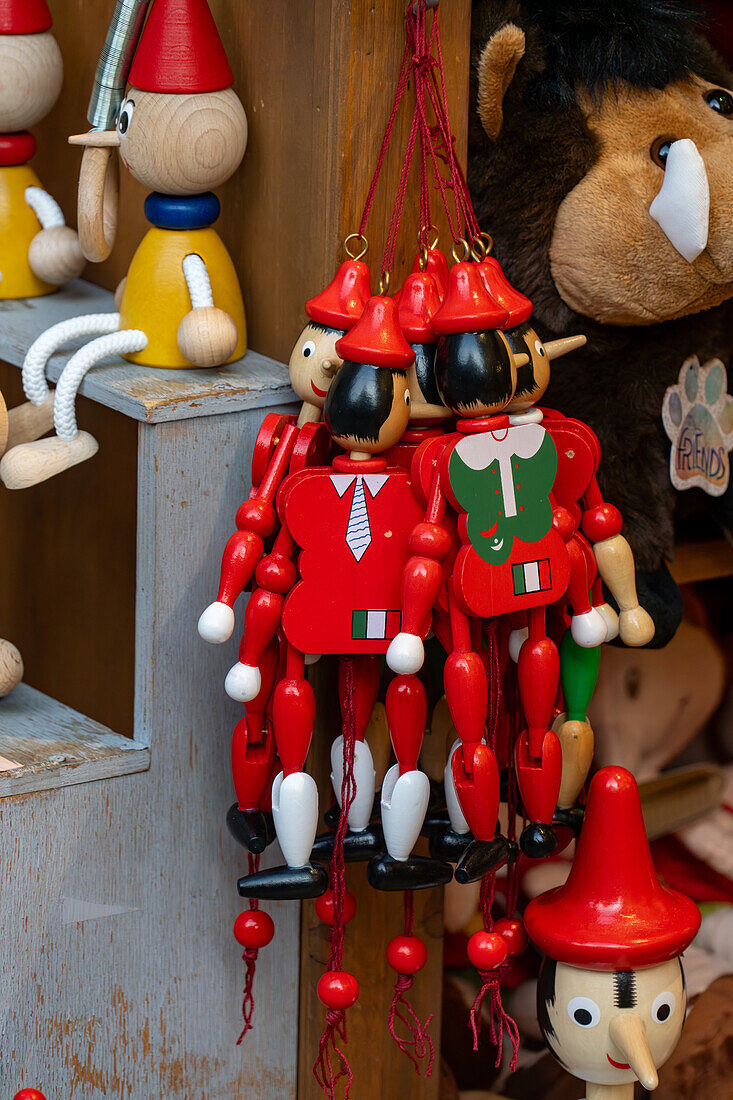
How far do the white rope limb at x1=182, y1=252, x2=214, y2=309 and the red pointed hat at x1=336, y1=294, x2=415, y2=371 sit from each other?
174 mm

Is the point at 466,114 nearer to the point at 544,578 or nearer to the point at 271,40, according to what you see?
the point at 271,40

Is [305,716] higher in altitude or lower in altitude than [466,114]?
lower

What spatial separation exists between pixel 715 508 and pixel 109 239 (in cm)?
59

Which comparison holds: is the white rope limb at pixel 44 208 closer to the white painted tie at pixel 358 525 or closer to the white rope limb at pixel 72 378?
the white rope limb at pixel 72 378

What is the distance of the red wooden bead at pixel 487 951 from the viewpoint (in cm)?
99

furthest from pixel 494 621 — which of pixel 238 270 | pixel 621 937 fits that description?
pixel 238 270

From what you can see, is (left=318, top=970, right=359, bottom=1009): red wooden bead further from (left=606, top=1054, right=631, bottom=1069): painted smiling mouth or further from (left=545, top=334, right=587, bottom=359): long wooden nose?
(left=545, top=334, right=587, bottom=359): long wooden nose

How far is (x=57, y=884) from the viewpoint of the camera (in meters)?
1.02

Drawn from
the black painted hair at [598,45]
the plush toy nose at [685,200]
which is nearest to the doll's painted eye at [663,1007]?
the plush toy nose at [685,200]

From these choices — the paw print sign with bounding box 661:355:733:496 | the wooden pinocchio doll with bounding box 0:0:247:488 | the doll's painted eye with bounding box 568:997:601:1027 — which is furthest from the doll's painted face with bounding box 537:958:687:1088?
the wooden pinocchio doll with bounding box 0:0:247:488

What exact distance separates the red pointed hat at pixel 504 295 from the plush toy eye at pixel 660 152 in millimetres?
205

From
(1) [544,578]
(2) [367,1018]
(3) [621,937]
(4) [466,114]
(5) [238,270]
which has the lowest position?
(2) [367,1018]

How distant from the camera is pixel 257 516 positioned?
947 mm

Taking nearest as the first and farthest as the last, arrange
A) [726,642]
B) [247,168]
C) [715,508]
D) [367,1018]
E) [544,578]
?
1. [544,578]
2. [247,168]
3. [367,1018]
4. [715,508]
5. [726,642]
